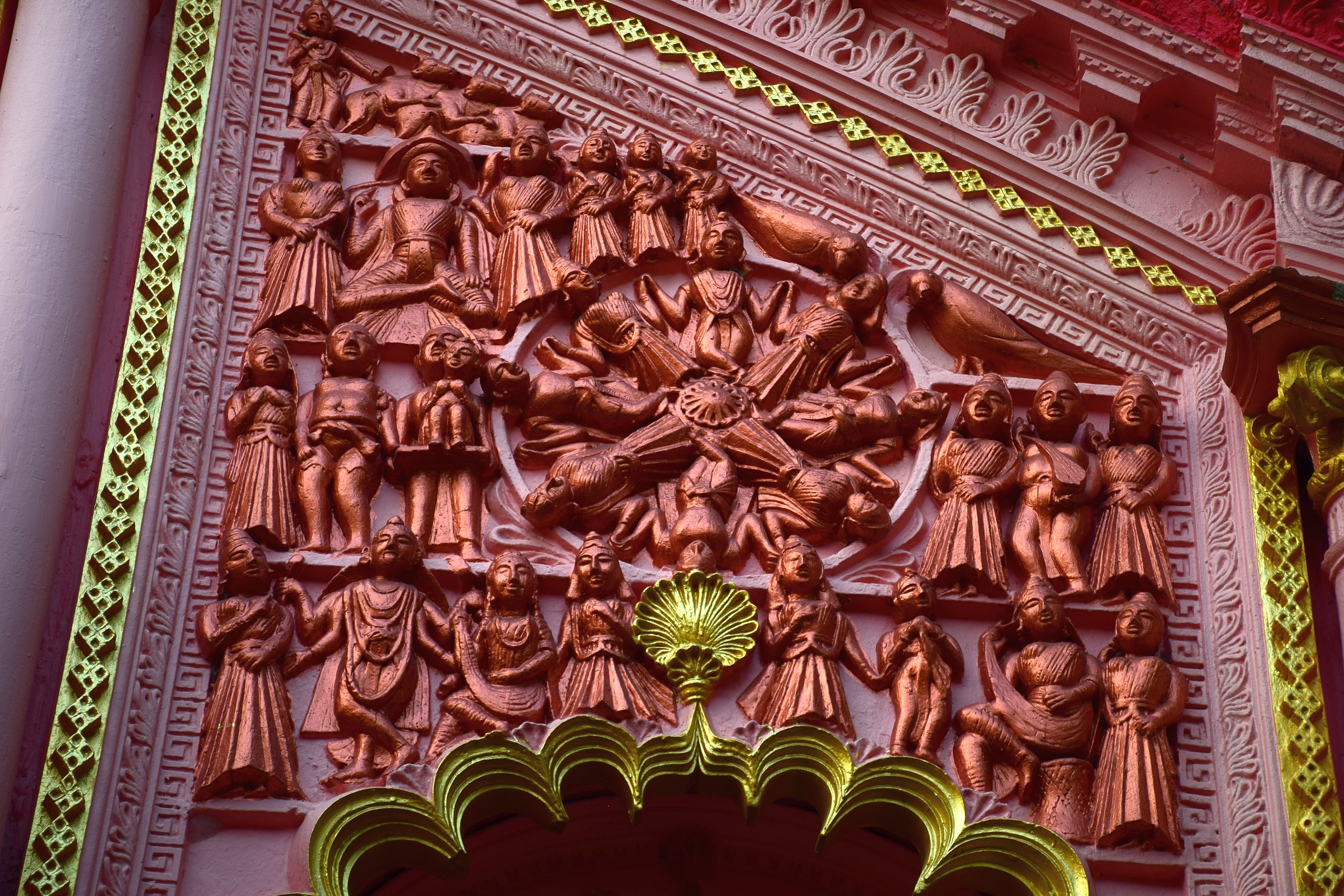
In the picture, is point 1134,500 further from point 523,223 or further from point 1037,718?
point 523,223

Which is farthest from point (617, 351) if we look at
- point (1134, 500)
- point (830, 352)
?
point (1134, 500)

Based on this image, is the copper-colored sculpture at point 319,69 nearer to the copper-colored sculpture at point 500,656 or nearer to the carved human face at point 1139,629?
the copper-colored sculpture at point 500,656

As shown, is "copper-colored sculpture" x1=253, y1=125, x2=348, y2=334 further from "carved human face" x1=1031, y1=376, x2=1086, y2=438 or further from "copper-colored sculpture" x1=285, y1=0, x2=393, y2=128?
"carved human face" x1=1031, y1=376, x2=1086, y2=438

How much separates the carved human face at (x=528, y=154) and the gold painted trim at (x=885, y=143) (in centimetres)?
61

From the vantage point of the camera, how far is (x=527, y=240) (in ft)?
26.9

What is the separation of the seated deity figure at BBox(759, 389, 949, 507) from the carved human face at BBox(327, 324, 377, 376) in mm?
1321

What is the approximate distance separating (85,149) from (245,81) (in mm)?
896

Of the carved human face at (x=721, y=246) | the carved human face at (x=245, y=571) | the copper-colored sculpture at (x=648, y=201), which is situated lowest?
the carved human face at (x=245, y=571)

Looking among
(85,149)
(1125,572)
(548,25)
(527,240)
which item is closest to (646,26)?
(548,25)

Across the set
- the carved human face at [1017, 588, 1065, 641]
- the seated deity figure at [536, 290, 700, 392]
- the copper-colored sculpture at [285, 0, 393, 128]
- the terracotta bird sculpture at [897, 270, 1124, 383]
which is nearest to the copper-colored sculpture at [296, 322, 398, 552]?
the seated deity figure at [536, 290, 700, 392]

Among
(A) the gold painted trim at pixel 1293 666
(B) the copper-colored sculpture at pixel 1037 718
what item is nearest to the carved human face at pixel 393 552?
(B) the copper-colored sculpture at pixel 1037 718

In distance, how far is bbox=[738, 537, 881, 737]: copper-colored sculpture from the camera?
708cm

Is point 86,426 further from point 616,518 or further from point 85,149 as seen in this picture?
point 616,518

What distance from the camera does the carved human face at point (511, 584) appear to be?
7.20 metres
